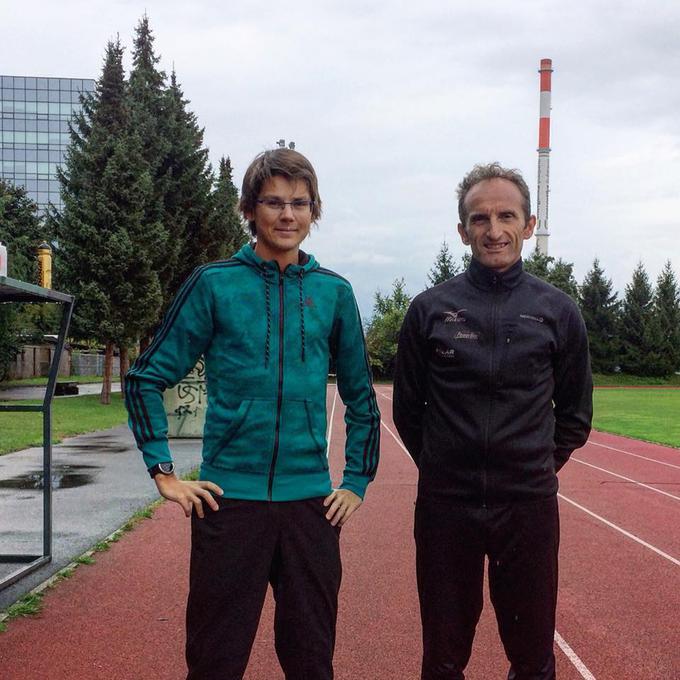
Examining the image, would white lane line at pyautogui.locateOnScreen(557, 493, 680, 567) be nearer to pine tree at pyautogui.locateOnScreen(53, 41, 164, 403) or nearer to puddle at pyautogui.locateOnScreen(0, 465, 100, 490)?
puddle at pyautogui.locateOnScreen(0, 465, 100, 490)

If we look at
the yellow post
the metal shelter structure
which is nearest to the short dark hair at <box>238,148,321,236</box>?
the metal shelter structure

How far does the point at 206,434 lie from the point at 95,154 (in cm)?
2551

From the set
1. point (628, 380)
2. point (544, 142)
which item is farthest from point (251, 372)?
point (628, 380)

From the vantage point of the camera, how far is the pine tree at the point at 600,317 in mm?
62844

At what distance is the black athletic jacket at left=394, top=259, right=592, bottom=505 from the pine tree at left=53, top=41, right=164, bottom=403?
23.7 meters

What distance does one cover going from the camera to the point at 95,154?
85.3ft

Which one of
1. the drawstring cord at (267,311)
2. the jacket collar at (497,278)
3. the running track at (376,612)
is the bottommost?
the running track at (376,612)

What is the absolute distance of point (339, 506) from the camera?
245cm

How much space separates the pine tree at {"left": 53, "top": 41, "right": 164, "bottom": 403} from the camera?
25.3 m

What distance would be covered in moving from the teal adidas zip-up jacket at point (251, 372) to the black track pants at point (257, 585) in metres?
0.08

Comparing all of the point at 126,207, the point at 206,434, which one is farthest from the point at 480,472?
the point at 126,207

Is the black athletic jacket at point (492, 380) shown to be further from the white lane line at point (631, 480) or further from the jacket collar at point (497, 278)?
the white lane line at point (631, 480)

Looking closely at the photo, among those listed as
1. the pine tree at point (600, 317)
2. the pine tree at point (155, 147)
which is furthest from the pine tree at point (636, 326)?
the pine tree at point (155, 147)

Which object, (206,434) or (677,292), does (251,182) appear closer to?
(206,434)
